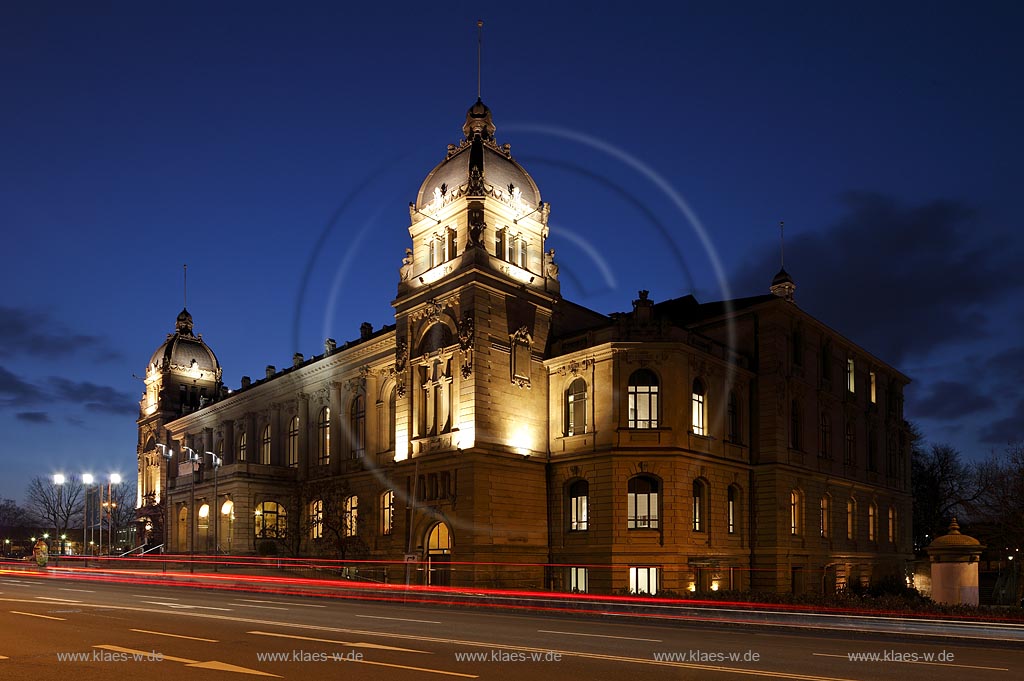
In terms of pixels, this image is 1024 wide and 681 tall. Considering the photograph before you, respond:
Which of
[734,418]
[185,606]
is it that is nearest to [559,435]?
[734,418]

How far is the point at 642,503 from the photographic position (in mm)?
51188

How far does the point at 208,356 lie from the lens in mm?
112062

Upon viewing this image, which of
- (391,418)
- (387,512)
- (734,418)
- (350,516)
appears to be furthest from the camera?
(350,516)

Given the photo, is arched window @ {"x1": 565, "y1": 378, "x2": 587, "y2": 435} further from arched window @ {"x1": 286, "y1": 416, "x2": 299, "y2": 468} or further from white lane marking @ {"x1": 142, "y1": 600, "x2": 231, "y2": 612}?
arched window @ {"x1": 286, "y1": 416, "x2": 299, "y2": 468}

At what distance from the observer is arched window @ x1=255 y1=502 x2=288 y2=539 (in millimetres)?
71750

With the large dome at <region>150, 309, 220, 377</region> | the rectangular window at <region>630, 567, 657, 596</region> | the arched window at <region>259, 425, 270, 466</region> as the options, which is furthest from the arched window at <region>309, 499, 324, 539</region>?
the large dome at <region>150, 309, 220, 377</region>

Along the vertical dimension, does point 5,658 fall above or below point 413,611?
above

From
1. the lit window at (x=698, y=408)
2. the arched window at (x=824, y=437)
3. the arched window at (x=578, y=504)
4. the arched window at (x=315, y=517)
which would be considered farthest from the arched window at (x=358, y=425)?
the arched window at (x=824, y=437)

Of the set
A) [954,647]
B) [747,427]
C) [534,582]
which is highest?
[747,427]

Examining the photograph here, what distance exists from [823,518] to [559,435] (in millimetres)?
20122

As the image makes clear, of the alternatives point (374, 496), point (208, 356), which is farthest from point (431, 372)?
point (208, 356)

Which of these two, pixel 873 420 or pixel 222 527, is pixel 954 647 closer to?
pixel 873 420

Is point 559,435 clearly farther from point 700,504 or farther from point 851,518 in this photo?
point 851,518

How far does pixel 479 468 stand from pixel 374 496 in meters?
13.7
